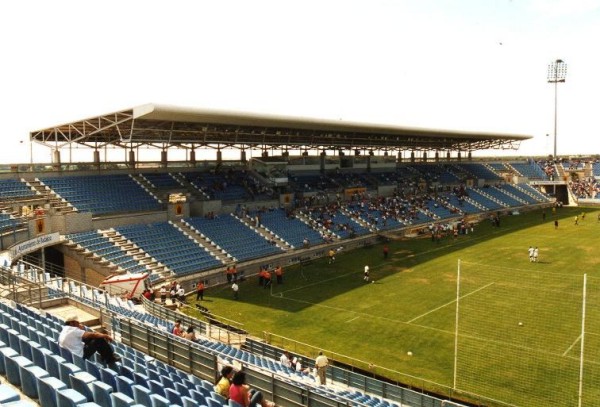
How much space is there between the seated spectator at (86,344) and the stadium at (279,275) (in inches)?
8.9

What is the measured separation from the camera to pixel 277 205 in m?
44.8

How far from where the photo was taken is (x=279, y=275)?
30.2 metres

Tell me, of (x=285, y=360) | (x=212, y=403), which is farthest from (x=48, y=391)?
(x=285, y=360)

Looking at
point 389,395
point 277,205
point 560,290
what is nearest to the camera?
point 389,395

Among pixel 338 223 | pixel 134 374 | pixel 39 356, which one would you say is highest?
pixel 39 356

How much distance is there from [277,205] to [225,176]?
5.21m

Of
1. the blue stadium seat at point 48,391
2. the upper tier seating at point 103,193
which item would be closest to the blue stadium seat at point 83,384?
the blue stadium seat at point 48,391

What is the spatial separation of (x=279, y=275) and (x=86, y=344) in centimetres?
2168

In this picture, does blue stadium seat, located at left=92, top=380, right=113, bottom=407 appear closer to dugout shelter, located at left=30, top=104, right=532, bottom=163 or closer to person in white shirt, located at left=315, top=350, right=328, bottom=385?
person in white shirt, located at left=315, top=350, right=328, bottom=385

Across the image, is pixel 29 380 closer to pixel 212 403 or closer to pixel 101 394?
pixel 101 394

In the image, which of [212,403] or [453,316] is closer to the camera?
[212,403]

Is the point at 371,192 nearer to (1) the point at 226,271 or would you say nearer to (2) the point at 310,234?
(2) the point at 310,234

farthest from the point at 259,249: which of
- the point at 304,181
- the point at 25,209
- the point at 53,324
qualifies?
the point at 53,324

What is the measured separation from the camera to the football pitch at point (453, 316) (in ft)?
55.5
